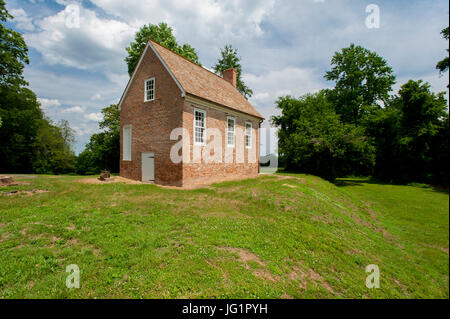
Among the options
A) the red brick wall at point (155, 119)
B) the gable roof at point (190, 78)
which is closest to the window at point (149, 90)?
the red brick wall at point (155, 119)

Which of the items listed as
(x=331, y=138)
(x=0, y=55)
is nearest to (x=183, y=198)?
(x=331, y=138)

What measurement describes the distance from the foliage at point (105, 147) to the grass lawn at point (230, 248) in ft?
65.6

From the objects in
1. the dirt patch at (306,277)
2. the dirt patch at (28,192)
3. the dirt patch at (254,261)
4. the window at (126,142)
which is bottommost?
the dirt patch at (306,277)

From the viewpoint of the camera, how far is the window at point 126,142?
693 inches

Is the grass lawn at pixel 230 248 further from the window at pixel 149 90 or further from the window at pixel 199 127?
the window at pixel 149 90

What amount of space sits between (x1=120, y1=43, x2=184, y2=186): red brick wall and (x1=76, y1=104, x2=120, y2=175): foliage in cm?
1170

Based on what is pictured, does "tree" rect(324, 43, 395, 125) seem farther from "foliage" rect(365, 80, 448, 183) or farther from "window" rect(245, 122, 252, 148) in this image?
"window" rect(245, 122, 252, 148)

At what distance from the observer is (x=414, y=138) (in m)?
1.70

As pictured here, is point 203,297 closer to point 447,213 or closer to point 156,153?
point 447,213

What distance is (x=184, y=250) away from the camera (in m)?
5.09

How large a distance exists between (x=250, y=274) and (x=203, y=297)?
113 cm

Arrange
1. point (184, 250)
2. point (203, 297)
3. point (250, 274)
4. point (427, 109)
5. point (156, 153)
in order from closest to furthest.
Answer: point (427, 109) < point (203, 297) < point (250, 274) < point (184, 250) < point (156, 153)

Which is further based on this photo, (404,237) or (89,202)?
(89,202)

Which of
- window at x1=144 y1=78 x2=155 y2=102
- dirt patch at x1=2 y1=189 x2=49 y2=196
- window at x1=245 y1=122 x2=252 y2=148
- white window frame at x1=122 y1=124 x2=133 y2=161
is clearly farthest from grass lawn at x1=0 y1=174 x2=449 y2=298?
window at x1=245 y1=122 x2=252 y2=148
